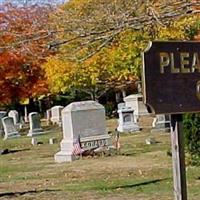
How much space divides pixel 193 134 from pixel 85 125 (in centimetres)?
563

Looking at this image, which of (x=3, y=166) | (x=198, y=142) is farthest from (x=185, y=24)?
(x=3, y=166)

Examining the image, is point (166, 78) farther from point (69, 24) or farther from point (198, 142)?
point (198, 142)

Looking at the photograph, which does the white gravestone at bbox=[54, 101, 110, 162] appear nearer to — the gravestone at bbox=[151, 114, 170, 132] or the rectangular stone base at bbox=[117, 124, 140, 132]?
the gravestone at bbox=[151, 114, 170, 132]

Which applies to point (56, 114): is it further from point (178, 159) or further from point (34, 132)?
point (178, 159)

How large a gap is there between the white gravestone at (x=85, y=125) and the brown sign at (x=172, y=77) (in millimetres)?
13495

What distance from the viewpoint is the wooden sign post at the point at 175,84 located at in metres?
4.90

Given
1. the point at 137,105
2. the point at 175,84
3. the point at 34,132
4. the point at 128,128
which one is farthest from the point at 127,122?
the point at 175,84

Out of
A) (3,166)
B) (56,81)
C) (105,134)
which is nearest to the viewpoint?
(3,166)

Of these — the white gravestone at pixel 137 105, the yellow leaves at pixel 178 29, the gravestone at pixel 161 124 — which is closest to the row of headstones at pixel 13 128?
the gravestone at pixel 161 124

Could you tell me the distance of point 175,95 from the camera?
5.05 m

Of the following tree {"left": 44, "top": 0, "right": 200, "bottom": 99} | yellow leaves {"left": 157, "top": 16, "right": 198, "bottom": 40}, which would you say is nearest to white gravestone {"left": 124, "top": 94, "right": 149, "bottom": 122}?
yellow leaves {"left": 157, "top": 16, "right": 198, "bottom": 40}

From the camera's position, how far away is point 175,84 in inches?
197

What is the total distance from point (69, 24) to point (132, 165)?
7.92m

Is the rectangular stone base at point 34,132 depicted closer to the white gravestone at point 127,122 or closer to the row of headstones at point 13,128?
the row of headstones at point 13,128
